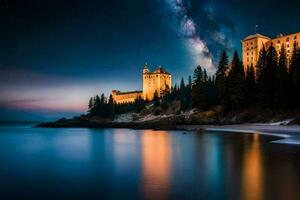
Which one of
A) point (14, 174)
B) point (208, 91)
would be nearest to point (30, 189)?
point (14, 174)

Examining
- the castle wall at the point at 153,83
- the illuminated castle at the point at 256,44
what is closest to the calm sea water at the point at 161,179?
the illuminated castle at the point at 256,44

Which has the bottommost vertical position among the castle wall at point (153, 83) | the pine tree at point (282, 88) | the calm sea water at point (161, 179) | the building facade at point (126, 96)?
the calm sea water at point (161, 179)

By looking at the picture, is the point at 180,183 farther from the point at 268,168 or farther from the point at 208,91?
the point at 208,91

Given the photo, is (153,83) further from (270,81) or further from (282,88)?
(282,88)

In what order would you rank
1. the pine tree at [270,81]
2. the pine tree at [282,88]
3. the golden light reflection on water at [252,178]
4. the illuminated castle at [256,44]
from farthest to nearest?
the illuminated castle at [256,44] → the pine tree at [270,81] → the pine tree at [282,88] → the golden light reflection on water at [252,178]

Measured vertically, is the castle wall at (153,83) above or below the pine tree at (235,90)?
above

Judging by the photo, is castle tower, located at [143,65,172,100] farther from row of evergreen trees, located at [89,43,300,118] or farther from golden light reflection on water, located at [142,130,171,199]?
golden light reflection on water, located at [142,130,171,199]

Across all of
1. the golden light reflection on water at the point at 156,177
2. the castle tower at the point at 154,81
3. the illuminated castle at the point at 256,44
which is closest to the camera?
the golden light reflection on water at the point at 156,177

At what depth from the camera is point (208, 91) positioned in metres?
88.9

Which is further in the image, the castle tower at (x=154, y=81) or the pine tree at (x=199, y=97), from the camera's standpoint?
the castle tower at (x=154, y=81)

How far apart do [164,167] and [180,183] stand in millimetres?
5296

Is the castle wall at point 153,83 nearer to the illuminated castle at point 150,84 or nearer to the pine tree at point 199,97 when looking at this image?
the illuminated castle at point 150,84

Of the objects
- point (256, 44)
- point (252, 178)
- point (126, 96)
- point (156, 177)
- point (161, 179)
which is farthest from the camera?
point (126, 96)

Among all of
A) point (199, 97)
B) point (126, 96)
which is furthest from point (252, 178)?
point (126, 96)
